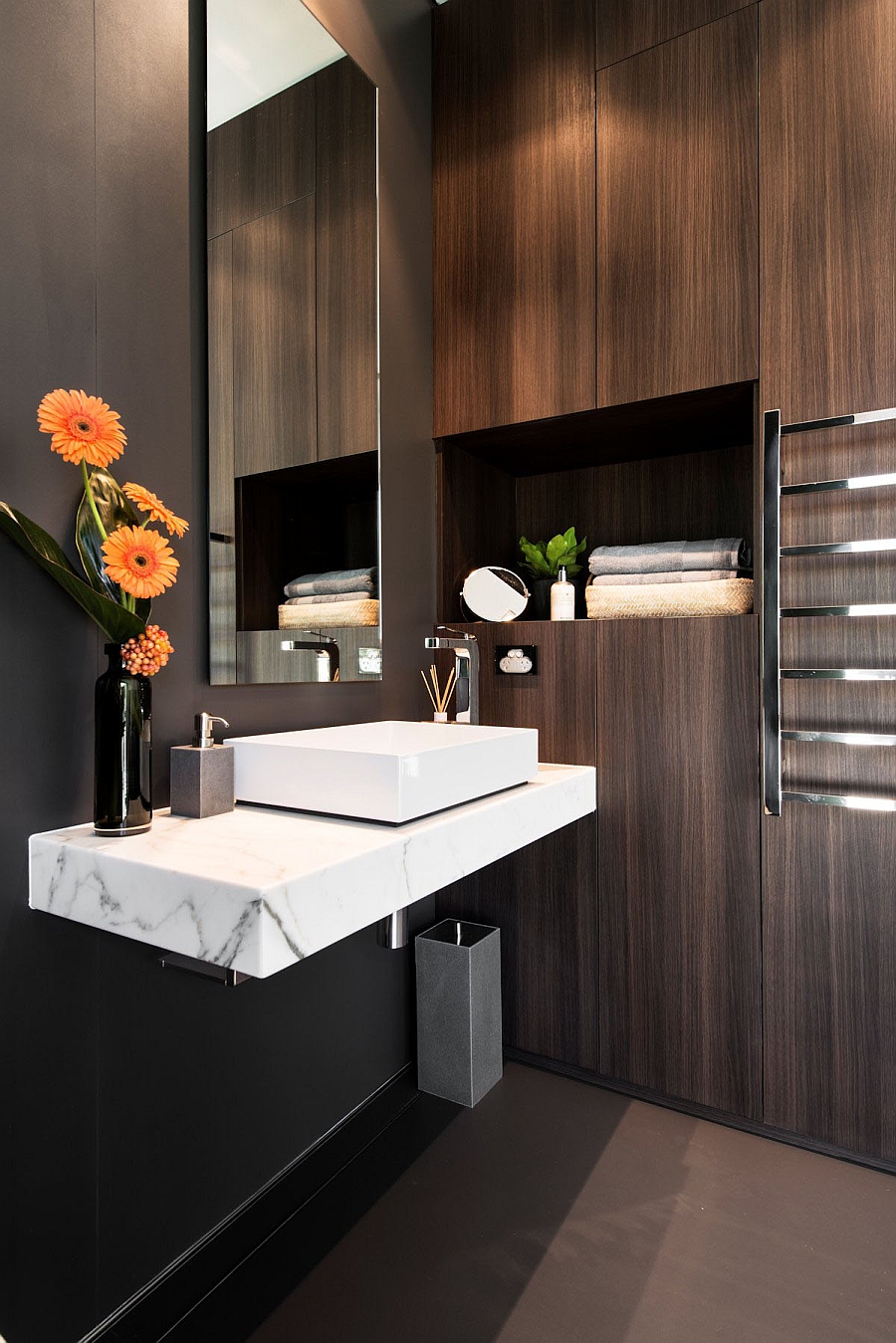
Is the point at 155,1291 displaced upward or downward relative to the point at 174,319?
downward

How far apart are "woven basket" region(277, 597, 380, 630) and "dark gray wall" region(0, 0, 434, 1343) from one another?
0.16 meters

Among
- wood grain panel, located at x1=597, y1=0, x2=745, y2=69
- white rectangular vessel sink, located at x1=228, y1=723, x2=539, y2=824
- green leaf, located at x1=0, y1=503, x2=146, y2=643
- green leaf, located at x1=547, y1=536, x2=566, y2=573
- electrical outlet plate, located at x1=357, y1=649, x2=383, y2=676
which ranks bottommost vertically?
white rectangular vessel sink, located at x1=228, y1=723, x2=539, y2=824

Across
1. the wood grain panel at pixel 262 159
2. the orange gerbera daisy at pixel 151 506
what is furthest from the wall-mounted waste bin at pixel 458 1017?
the wood grain panel at pixel 262 159

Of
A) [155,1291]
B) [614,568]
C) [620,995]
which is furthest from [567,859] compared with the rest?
[155,1291]

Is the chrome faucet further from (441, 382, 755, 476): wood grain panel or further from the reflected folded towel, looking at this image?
(441, 382, 755, 476): wood grain panel

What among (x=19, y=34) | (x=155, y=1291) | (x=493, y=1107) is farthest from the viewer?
(x=493, y=1107)

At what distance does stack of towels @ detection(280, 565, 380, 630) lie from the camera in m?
1.70

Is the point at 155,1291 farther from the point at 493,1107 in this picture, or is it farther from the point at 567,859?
the point at 567,859

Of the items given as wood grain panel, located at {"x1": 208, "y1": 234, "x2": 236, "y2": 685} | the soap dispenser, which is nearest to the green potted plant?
wood grain panel, located at {"x1": 208, "y1": 234, "x2": 236, "y2": 685}

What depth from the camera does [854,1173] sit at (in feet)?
5.33

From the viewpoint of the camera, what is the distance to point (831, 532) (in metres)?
1.67

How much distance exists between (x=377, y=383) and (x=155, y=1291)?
194 centimetres

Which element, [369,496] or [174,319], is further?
[369,496]

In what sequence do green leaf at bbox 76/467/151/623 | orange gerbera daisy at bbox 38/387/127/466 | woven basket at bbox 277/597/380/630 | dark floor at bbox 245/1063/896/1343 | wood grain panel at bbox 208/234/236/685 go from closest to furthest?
1. orange gerbera daisy at bbox 38/387/127/466
2. green leaf at bbox 76/467/151/623
3. dark floor at bbox 245/1063/896/1343
4. wood grain panel at bbox 208/234/236/685
5. woven basket at bbox 277/597/380/630
